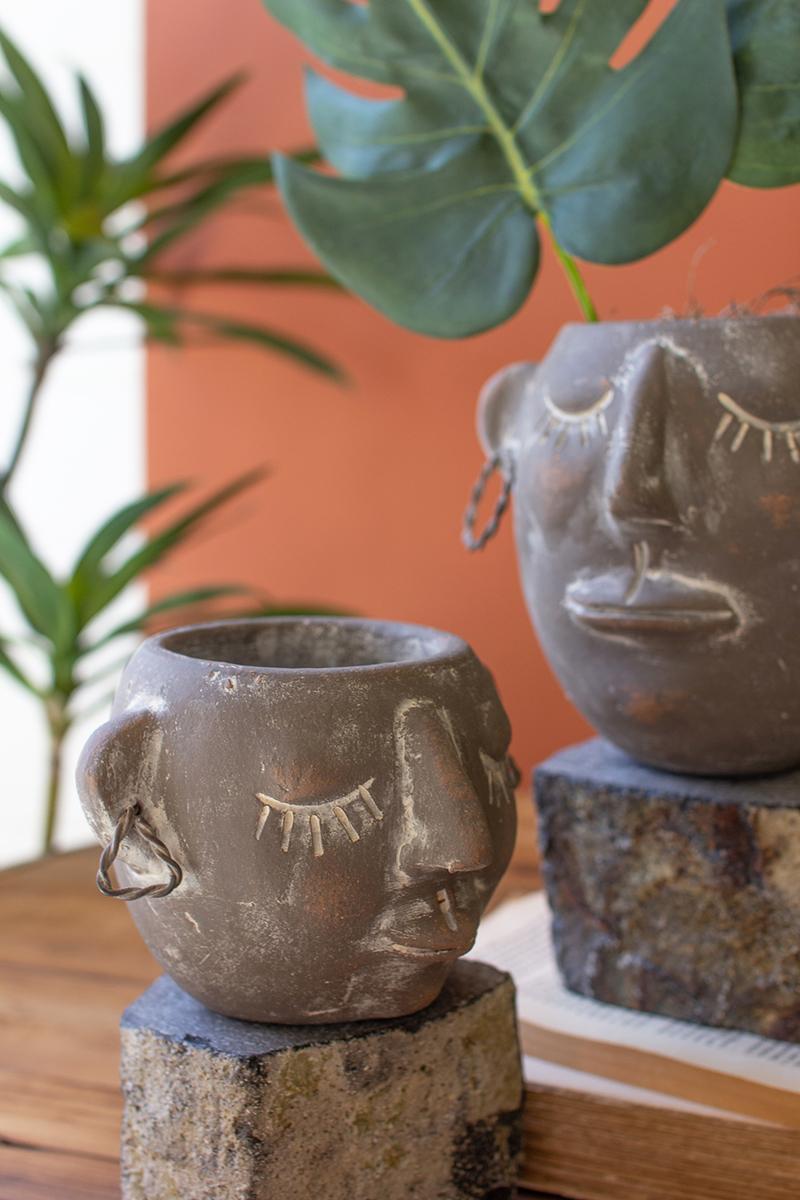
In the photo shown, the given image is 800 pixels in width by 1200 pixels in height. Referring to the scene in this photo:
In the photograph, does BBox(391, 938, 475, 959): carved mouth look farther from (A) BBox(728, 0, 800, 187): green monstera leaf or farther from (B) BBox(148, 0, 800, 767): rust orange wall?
(B) BBox(148, 0, 800, 767): rust orange wall

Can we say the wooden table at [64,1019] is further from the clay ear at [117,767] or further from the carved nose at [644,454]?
the carved nose at [644,454]

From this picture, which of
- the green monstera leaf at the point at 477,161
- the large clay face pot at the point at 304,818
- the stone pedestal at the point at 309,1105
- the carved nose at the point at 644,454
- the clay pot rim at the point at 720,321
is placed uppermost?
the green monstera leaf at the point at 477,161

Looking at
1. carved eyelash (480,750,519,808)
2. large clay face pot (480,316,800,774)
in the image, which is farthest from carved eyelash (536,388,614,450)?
carved eyelash (480,750,519,808)

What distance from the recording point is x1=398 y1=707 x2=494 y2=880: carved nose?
0.53 m

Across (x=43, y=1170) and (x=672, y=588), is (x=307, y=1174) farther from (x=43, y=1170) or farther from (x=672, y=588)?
(x=672, y=588)

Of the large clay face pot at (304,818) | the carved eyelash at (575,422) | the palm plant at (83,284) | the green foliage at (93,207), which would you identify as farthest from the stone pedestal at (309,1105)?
the green foliage at (93,207)

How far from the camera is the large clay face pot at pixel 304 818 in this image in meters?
0.53

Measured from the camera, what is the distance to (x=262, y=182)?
4.58 feet

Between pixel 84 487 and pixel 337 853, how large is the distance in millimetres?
1666

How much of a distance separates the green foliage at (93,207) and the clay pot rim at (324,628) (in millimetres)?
750

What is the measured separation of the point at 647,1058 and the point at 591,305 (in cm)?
44

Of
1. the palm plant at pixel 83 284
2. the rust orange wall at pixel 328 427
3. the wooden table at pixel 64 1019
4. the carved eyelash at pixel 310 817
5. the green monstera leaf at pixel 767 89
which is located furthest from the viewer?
the rust orange wall at pixel 328 427

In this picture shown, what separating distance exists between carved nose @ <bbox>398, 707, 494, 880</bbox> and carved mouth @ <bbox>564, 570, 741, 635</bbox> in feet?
0.69

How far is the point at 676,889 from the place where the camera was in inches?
31.1
